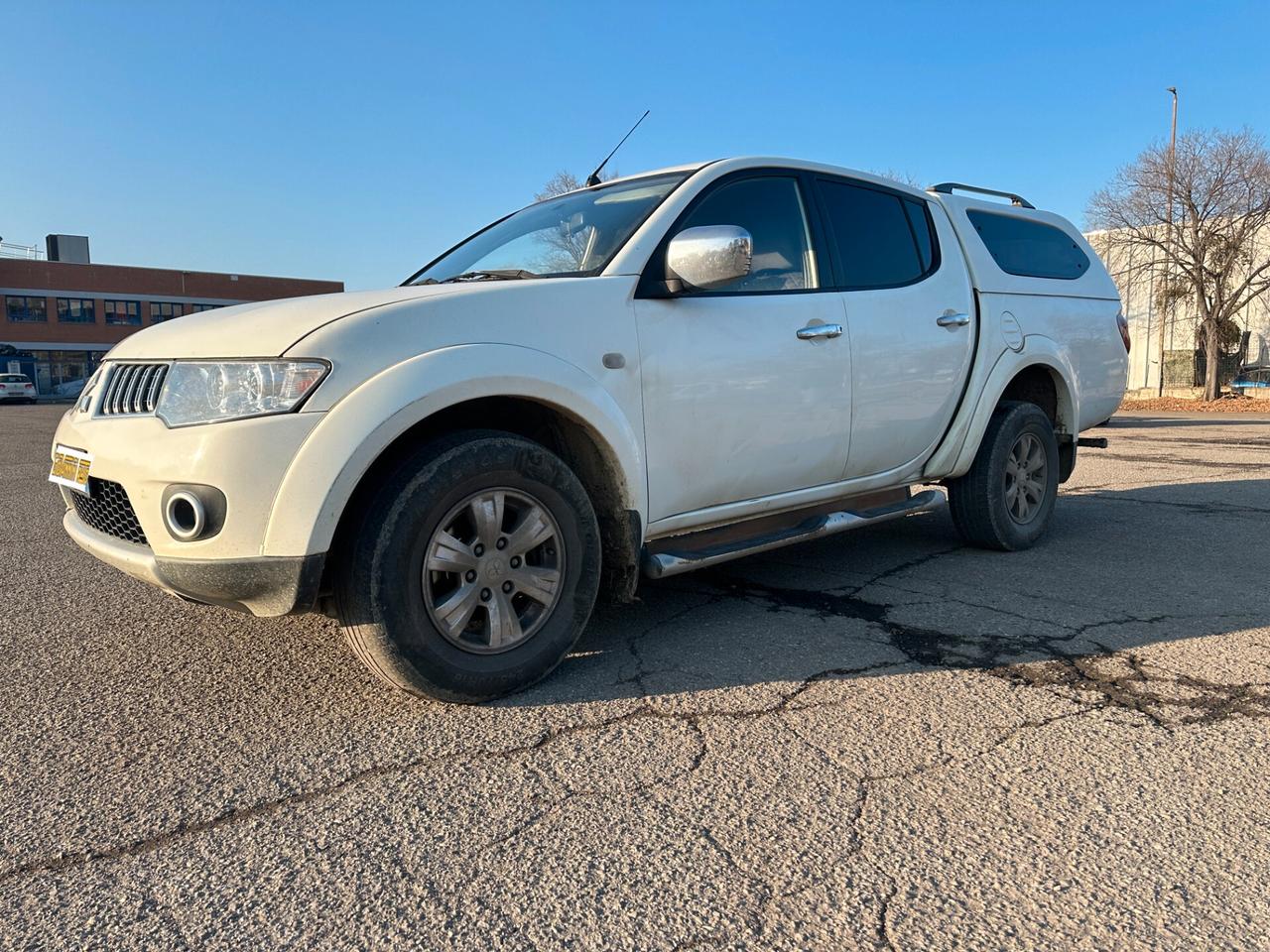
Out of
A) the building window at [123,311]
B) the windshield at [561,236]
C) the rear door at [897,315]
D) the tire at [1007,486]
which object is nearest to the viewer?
the windshield at [561,236]

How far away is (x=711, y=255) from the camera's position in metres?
3.15

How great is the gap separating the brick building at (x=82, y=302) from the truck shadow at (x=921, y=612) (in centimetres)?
5886

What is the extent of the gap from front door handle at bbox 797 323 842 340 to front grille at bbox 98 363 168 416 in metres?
2.32

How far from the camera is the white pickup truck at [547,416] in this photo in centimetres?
256

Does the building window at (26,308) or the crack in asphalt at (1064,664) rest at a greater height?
the building window at (26,308)

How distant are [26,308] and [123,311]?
5.56 m

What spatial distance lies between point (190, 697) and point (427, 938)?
1572 millimetres

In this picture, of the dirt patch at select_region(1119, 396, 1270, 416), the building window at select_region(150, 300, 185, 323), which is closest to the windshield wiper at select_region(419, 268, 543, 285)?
the dirt patch at select_region(1119, 396, 1270, 416)

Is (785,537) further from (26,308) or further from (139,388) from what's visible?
(26,308)

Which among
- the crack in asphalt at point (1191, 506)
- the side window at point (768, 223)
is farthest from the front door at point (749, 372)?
the crack in asphalt at point (1191, 506)

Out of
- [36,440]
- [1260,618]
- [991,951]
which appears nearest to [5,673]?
[991,951]

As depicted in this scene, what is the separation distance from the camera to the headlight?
2535mm

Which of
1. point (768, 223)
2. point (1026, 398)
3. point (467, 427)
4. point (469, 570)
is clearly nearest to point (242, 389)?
point (467, 427)

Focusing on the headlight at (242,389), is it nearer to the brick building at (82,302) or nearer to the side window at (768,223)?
the side window at (768,223)
